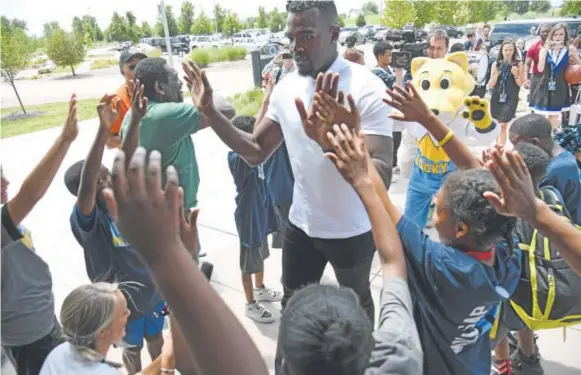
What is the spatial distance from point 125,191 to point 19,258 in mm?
1562

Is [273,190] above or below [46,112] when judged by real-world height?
above

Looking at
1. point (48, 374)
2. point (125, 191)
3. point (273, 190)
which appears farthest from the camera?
point (273, 190)

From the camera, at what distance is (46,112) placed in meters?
14.0

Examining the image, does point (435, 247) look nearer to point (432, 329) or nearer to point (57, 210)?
point (432, 329)

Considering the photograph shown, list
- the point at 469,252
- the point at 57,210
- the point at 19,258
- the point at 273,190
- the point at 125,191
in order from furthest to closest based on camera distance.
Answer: the point at 57,210 → the point at 273,190 → the point at 19,258 → the point at 469,252 → the point at 125,191

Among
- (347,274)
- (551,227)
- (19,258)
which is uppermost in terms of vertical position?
(551,227)

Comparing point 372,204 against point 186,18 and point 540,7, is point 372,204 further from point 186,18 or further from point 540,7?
point 186,18

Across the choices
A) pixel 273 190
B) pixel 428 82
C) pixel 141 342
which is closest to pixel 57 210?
pixel 273 190

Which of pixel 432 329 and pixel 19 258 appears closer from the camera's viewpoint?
pixel 432 329

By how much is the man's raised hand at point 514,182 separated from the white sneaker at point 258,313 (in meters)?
2.24

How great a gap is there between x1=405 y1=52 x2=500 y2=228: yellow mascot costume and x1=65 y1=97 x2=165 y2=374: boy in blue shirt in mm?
2029

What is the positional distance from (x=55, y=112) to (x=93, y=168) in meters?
13.5

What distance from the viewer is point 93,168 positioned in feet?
6.92

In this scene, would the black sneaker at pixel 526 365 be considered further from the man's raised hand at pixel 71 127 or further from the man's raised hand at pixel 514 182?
the man's raised hand at pixel 71 127
